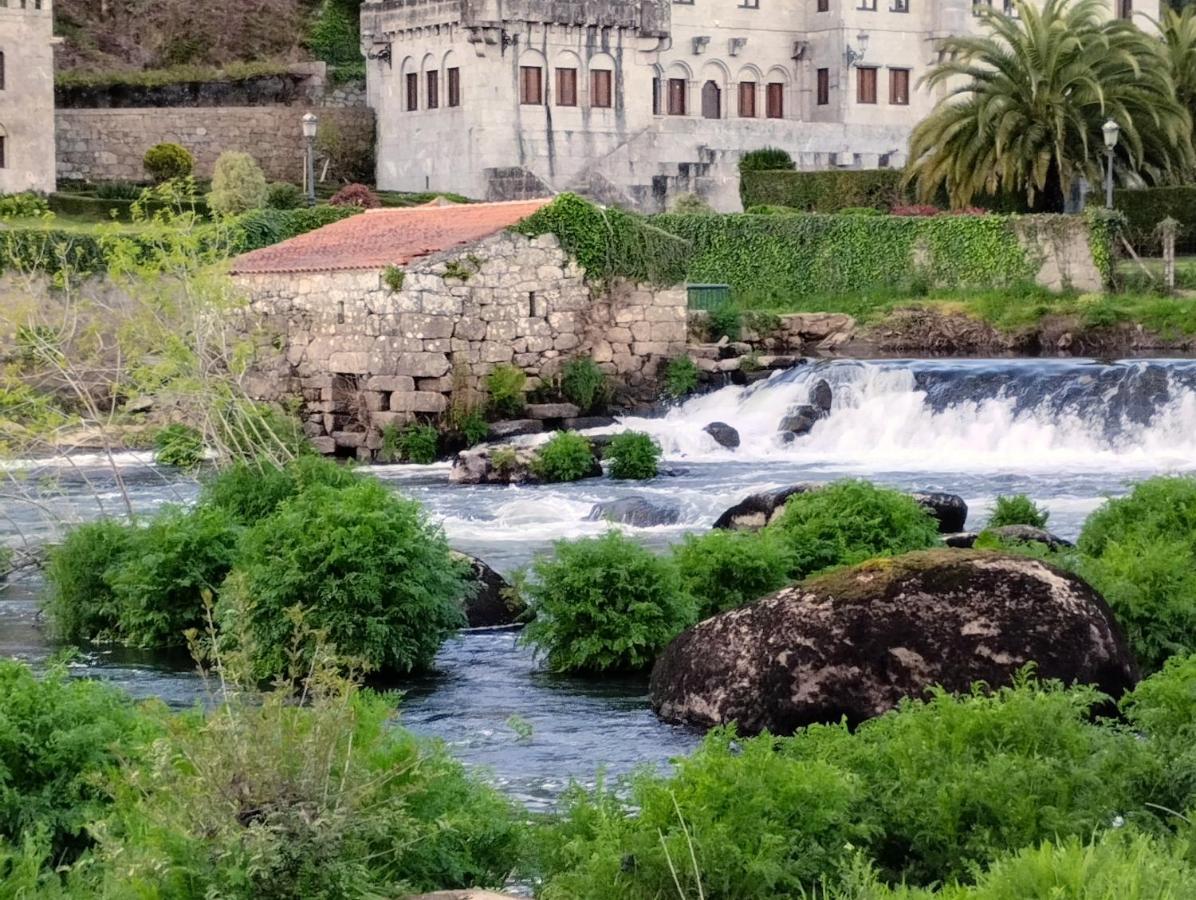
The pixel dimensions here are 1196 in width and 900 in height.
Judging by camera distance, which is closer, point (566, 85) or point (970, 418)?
point (970, 418)

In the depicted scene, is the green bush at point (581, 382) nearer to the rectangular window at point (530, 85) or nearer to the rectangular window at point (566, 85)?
the rectangular window at point (530, 85)

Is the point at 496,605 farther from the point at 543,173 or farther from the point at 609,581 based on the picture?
the point at 543,173

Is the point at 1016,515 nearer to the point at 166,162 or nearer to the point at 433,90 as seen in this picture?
the point at 433,90

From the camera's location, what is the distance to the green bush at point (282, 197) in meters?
47.7

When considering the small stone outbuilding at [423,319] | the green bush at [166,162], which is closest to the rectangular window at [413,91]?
the green bush at [166,162]

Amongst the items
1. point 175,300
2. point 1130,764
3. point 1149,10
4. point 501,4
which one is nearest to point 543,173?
point 501,4

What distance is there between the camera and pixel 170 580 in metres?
15.2

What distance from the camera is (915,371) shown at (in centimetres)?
3181

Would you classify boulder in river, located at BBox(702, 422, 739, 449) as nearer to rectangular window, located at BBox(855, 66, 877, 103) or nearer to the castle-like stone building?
the castle-like stone building

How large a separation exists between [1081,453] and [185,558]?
16546mm

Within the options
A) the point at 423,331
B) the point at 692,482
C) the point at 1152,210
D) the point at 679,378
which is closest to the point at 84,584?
the point at 692,482

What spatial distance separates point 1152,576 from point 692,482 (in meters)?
13.2

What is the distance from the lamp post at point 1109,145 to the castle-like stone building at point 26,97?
82.2 ft

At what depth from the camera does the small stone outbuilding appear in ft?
97.8
